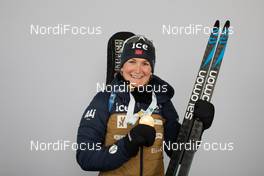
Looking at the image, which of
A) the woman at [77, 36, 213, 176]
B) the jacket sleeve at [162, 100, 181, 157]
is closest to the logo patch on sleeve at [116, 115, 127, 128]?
the woman at [77, 36, 213, 176]

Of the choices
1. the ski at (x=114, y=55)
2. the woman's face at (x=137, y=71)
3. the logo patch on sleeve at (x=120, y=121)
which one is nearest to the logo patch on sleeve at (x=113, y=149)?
the logo patch on sleeve at (x=120, y=121)

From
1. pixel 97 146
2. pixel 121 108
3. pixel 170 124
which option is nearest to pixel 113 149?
pixel 97 146

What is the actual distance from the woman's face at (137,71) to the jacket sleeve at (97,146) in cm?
15

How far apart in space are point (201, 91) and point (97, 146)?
0.51m

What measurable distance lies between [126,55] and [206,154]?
1005 millimetres

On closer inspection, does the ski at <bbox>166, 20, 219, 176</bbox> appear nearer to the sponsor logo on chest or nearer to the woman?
the woman

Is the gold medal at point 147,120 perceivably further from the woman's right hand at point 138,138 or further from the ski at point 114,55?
the ski at point 114,55

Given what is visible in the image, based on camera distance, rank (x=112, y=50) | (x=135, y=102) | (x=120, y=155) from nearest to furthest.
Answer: (x=120, y=155) < (x=135, y=102) < (x=112, y=50)

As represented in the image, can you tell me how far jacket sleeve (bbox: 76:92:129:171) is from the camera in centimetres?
128

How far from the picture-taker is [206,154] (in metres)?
2.11

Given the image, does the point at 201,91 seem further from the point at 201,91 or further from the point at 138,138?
the point at 138,138

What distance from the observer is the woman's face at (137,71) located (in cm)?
144
